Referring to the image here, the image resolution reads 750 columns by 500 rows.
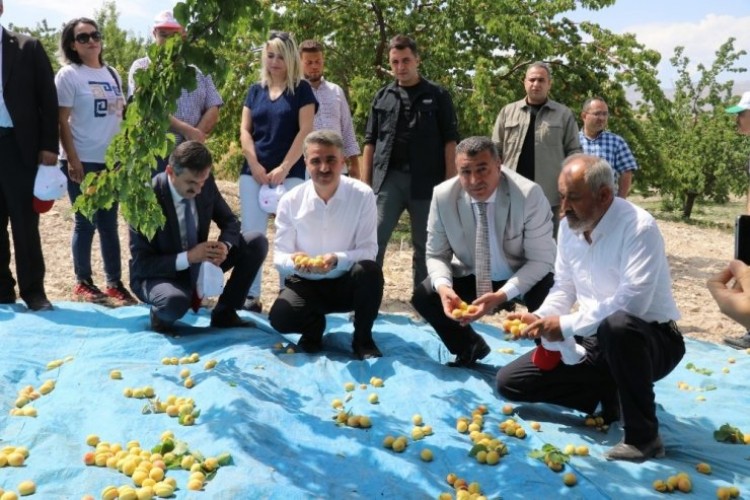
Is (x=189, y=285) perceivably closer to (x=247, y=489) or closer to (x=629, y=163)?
(x=247, y=489)

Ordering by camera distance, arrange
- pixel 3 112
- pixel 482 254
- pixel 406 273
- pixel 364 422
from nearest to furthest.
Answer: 1. pixel 364 422
2. pixel 482 254
3. pixel 3 112
4. pixel 406 273

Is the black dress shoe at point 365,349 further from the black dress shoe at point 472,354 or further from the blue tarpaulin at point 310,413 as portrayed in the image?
the black dress shoe at point 472,354

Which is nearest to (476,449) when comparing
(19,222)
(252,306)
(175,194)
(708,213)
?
(175,194)

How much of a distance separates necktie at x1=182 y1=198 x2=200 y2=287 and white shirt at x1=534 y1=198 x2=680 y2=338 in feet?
7.57

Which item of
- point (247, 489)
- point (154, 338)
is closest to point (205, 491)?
point (247, 489)

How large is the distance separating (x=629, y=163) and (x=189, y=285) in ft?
12.4

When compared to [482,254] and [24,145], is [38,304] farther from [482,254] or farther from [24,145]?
[482,254]

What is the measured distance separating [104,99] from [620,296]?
3.97m

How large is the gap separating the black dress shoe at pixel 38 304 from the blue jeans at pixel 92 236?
548 mm

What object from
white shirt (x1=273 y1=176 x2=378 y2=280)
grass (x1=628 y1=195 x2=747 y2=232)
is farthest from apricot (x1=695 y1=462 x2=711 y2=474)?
grass (x1=628 y1=195 x2=747 y2=232)

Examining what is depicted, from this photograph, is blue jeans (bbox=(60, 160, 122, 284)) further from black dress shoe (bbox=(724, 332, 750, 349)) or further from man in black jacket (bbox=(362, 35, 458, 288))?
black dress shoe (bbox=(724, 332, 750, 349))

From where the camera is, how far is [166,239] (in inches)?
186

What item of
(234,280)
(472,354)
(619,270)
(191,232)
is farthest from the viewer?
(234,280)

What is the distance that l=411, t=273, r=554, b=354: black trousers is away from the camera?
14.0 feet
